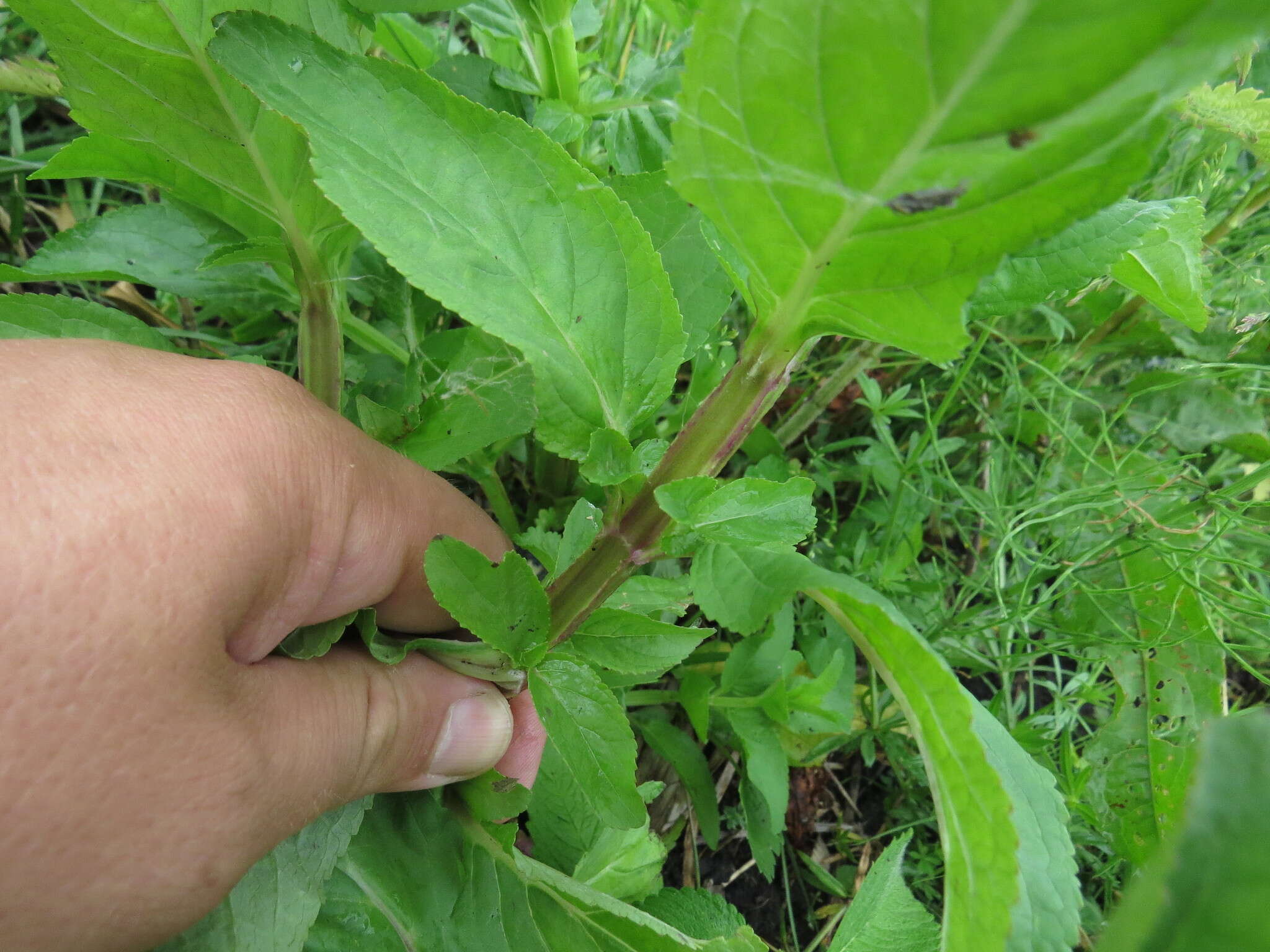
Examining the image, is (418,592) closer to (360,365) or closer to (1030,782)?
(360,365)

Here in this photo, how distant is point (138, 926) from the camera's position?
3.18 ft

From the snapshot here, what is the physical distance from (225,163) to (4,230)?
151cm

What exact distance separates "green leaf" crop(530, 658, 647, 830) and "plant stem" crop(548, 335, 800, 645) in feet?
0.36

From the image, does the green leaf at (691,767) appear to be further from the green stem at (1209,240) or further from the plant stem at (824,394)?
the green stem at (1209,240)

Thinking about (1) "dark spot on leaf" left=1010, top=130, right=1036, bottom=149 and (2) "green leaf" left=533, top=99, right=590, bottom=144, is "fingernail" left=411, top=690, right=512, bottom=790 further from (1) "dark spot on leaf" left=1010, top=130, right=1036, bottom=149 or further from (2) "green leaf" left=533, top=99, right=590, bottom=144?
(1) "dark spot on leaf" left=1010, top=130, right=1036, bottom=149

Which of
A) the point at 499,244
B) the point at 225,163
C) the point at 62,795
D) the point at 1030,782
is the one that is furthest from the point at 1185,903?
the point at 225,163

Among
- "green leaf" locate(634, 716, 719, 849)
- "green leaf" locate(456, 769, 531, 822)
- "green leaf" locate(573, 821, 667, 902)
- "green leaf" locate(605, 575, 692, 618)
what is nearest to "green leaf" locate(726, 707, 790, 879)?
"green leaf" locate(634, 716, 719, 849)

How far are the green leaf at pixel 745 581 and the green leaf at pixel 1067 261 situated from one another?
0.35 m

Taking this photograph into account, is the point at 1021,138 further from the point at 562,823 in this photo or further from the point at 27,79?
the point at 27,79

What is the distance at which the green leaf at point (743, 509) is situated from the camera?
85cm

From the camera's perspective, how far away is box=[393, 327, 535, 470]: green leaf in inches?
49.5

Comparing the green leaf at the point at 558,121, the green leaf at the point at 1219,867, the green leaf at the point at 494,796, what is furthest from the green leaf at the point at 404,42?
A: the green leaf at the point at 1219,867

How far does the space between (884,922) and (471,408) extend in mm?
1106

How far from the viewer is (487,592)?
983 millimetres
